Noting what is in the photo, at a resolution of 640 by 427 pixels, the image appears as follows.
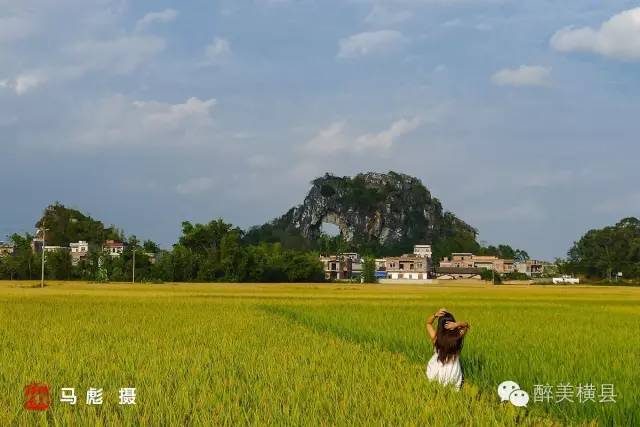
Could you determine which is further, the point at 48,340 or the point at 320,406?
the point at 48,340

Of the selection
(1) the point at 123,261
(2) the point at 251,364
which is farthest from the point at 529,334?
(1) the point at 123,261

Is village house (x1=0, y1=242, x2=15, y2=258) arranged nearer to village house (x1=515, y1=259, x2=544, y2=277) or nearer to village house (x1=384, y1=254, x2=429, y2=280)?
village house (x1=384, y1=254, x2=429, y2=280)

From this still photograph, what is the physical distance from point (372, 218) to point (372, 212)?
4.46 ft

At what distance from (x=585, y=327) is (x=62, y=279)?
6197 cm

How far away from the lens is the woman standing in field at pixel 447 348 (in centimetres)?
556

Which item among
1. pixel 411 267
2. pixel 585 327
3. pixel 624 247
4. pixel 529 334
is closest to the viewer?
pixel 529 334

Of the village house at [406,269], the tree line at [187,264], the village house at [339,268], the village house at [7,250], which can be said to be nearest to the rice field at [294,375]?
the tree line at [187,264]

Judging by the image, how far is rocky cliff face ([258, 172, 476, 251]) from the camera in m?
147

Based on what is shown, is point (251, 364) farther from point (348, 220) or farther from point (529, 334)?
point (348, 220)

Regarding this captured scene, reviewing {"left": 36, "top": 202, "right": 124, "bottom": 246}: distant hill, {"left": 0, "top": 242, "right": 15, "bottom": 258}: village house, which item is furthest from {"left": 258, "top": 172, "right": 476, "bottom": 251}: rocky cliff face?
{"left": 0, "top": 242, "right": 15, "bottom": 258}: village house

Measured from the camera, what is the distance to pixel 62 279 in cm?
6912

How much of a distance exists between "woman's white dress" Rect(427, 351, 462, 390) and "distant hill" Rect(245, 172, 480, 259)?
443ft

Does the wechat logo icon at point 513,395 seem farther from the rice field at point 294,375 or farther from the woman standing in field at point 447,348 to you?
the woman standing in field at point 447,348

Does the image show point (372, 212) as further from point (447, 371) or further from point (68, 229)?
point (447, 371)
